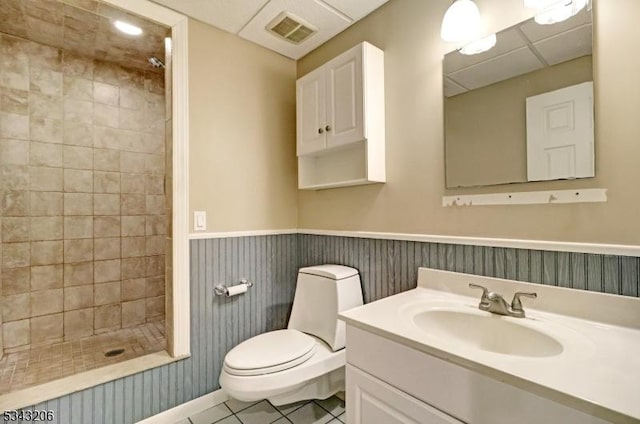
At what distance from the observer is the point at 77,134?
2309 mm

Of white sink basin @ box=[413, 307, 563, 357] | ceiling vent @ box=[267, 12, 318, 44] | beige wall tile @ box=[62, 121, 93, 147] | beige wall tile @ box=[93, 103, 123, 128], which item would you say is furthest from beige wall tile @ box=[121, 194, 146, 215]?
white sink basin @ box=[413, 307, 563, 357]

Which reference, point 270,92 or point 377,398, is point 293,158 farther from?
point 377,398

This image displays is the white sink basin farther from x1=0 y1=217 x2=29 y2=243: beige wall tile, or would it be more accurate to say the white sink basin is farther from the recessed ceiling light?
x1=0 y1=217 x2=29 y2=243: beige wall tile

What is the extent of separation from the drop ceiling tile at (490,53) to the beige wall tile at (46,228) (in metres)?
2.81

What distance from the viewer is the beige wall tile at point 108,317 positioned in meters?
2.39

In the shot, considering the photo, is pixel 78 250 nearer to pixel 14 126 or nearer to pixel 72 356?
pixel 72 356

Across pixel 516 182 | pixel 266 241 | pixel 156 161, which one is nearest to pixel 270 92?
pixel 266 241

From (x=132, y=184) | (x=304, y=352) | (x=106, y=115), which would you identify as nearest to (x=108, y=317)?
(x=132, y=184)

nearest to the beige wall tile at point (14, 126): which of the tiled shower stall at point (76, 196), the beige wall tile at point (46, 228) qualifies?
the tiled shower stall at point (76, 196)

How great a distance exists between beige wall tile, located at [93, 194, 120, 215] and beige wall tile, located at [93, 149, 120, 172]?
223 millimetres

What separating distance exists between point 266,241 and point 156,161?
57.7 inches

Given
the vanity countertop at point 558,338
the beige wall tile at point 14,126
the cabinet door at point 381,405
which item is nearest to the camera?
the vanity countertop at point 558,338

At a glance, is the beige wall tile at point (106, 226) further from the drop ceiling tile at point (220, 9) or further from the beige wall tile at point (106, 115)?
the drop ceiling tile at point (220, 9)

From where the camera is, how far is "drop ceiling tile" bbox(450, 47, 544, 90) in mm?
1146
